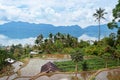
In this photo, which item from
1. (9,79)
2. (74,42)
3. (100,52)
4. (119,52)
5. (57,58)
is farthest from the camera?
(74,42)

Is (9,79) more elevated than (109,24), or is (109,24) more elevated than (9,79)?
(109,24)

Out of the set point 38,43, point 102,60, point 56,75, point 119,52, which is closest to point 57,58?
point 102,60

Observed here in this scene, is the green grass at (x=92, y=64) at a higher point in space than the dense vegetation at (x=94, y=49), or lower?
lower

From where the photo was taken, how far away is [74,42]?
73.8 metres

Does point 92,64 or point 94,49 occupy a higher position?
point 94,49

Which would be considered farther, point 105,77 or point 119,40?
point 119,40

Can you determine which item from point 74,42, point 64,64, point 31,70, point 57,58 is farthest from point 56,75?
point 74,42

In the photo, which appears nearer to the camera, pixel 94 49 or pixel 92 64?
pixel 92 64

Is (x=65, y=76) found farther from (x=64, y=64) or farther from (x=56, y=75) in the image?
(x=64, y=64)

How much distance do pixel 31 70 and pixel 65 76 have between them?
2431 centimetres

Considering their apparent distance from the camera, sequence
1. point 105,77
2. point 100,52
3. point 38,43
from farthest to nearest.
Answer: point 38,43 → point 100,52 → point 105,77

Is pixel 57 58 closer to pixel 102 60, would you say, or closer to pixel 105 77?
pixel 102 60

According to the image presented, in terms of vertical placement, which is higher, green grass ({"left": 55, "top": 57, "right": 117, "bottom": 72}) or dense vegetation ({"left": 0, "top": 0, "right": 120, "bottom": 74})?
dense vegetation ({"left": 0, "top": 0, "right": 120, "bottom": 74})

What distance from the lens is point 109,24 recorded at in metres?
49.7
